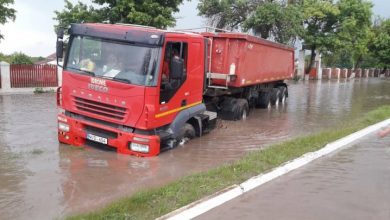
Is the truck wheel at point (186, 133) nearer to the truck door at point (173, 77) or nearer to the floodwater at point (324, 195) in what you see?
the truck door at point (173, 77)

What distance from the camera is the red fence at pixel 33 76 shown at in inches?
850

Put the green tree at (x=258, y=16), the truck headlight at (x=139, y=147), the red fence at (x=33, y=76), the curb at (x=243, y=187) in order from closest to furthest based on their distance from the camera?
the curb at (x=243, y=187), the truck headlight at (x=139, y=147), the red fence at (x=33, y=76), the green tree at (x=258, y=16)

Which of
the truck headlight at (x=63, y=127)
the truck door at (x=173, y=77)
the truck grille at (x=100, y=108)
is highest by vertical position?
the truck door at (x=173, y=77)

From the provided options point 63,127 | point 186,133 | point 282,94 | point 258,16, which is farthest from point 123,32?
point 258,16

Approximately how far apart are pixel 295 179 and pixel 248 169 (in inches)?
30.1

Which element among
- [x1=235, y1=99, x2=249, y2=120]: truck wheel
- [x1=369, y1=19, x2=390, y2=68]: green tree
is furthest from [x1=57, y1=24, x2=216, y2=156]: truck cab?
[x1=369, y1=19, x2=390, y2=68]: green tree

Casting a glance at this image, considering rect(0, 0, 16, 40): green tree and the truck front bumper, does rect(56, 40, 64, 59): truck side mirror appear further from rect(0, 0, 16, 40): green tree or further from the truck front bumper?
rect(0, 0, 16, 40): green tree

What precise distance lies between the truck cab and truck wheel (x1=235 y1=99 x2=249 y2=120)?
538 centimetres

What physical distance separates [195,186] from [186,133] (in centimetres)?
365

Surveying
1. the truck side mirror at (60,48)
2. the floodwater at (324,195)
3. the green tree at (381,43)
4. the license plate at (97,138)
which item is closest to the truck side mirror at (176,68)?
the license plate at (97,138)

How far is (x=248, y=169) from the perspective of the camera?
7.42 metres

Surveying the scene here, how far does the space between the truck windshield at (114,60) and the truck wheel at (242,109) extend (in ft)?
21.2

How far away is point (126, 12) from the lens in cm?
2211

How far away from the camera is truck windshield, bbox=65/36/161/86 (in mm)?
8234
